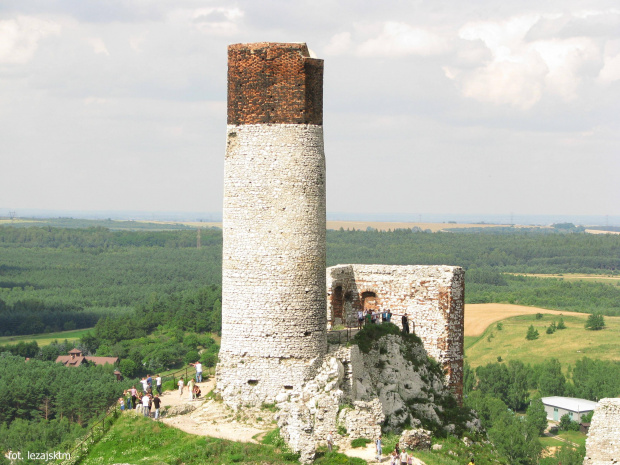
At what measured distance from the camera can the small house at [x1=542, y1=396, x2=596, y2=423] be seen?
75.6 m

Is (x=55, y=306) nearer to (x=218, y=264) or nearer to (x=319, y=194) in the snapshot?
(x=218, y=264)

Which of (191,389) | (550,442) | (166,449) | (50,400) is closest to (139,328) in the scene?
(50,400)

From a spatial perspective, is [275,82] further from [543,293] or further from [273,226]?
[543,293]

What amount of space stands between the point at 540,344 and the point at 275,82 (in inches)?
3300

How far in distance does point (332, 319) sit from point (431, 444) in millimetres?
6630

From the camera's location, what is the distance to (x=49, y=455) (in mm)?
28766

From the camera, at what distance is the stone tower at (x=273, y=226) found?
23.1 meters

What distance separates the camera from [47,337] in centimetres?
12319

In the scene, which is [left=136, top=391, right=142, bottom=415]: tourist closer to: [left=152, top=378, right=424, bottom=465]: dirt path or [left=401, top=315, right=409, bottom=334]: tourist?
[left=152, top=378, right=424, bottom=465]: dirt path

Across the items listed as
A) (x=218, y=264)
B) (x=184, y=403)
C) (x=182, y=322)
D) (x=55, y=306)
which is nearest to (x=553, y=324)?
(x=182, y=322)

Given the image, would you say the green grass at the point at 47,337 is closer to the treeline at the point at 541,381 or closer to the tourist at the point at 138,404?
the treeline at the point at 541,381

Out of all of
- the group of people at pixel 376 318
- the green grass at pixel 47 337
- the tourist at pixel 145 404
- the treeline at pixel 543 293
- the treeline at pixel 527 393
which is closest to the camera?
the tourist at pixel 145 404

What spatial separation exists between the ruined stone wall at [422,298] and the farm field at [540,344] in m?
65.1

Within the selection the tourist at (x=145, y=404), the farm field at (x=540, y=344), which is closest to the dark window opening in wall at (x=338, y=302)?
the tourist at (x=145, y=404)
